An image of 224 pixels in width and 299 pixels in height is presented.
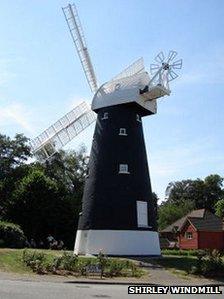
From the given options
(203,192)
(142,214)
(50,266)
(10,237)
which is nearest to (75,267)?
(50,266)

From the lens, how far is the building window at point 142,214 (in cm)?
3447

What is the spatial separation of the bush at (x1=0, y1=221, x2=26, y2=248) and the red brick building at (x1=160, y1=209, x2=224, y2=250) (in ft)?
112

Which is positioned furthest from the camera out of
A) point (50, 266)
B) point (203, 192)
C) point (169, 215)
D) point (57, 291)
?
point (203, 192)

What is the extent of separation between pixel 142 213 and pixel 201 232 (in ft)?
113

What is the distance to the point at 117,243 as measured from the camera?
33406 mm

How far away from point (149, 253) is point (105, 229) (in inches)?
133

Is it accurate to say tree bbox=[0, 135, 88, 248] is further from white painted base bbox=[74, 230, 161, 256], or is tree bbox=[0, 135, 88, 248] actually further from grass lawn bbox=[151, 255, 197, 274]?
grass lawn bbox=[151, 255, 197, 274]

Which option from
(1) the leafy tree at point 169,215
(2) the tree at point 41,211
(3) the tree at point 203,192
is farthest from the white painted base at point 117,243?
(3) the tree at point 203,192

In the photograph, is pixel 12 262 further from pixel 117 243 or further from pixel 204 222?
pixel 204 222

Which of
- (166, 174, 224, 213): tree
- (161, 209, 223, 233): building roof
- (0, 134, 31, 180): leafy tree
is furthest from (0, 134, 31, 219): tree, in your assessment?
(166, 174, 224, 213): tree

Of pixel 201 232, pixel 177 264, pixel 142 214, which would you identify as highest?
pixel 201 232

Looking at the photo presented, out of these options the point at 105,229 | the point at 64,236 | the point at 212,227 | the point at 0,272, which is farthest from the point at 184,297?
the point at 212,227

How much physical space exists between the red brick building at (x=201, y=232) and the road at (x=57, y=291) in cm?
4716

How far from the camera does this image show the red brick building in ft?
221
